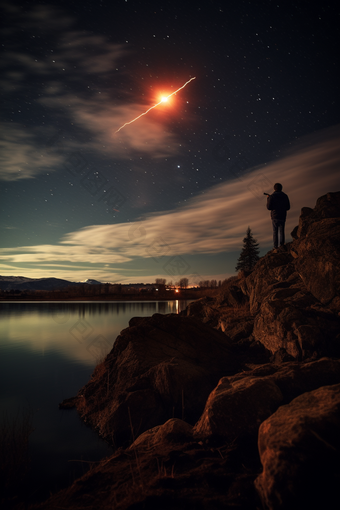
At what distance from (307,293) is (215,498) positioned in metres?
9.41

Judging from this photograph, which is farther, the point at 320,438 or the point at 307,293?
the point at 307,293

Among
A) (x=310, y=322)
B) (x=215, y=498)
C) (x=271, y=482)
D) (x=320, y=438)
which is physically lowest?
(x=215, y=498)

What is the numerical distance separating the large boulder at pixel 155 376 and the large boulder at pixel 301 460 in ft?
14.5

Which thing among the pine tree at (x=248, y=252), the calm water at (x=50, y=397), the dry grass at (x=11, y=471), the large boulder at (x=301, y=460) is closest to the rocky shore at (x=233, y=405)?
the large boulder at (x=301, y=460)

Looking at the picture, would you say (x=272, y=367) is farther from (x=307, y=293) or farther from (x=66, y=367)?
(x=66, y=367)

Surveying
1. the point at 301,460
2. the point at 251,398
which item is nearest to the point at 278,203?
the point at 251,398

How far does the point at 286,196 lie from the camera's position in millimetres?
17391

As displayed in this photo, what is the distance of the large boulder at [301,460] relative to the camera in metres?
4.17

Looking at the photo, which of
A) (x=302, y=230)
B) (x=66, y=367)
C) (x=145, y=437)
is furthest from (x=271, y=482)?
(x=66, y=367)

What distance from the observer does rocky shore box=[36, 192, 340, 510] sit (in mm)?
4609

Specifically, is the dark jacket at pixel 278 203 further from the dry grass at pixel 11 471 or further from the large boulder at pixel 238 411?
the dry grass at pixel 11 471

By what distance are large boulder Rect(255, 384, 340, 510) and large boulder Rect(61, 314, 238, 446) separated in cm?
442

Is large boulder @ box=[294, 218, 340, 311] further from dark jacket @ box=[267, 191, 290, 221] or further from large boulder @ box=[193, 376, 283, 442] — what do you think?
large boulder @ box=[193, 376, 283, 442]

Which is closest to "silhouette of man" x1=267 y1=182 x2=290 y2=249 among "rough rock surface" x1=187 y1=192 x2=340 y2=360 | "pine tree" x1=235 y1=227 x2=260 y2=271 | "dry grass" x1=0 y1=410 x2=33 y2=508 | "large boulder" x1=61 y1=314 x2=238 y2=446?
"rough rock surface" x1=187 y1=192 x2=340 y2=360
